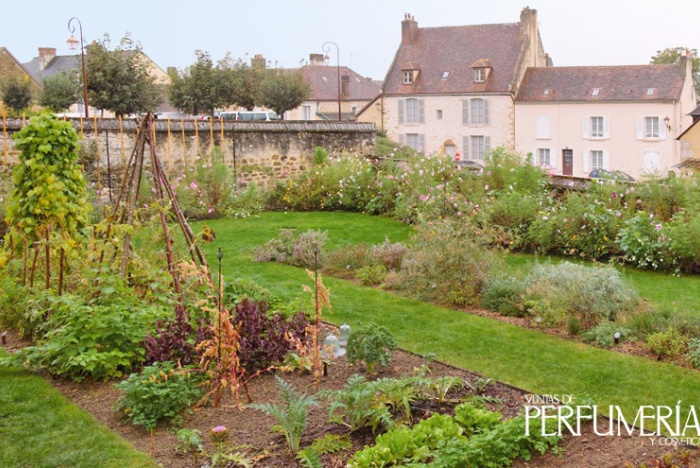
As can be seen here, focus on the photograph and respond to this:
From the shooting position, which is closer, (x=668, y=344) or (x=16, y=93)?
(x=668, y=344)

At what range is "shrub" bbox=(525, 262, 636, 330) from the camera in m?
6.93

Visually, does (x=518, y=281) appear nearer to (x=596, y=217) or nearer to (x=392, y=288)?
(x=392, y=288)

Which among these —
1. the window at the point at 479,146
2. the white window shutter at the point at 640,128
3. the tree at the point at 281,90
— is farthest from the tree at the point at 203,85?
the white window shutter at the point at 640,128

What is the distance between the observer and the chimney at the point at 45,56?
46250 millimetres

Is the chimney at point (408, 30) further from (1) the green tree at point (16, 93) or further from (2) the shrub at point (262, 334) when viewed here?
(2) the shrub at point (262, 334)

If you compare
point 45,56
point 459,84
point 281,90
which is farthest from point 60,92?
point 459,84

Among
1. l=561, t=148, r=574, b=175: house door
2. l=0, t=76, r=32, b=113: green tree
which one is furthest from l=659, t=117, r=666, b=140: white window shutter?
l=0, t=76, r=32, b=113: green tree

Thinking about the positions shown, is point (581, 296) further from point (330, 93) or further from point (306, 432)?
point (330, 93)

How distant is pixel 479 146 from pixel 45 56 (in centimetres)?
2625

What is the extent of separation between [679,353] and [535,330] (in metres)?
1.29

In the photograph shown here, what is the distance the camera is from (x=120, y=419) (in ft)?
16.7

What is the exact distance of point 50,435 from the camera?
4887 millimetres

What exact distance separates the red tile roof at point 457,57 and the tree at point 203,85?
37.0ft

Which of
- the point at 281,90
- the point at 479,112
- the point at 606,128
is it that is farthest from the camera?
the point at 479,112
